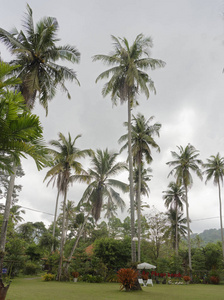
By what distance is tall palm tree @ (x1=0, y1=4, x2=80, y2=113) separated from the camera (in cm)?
1266

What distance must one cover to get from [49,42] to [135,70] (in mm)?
6229

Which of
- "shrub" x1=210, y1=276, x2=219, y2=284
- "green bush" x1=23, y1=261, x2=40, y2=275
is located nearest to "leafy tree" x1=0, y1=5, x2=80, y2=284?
"green bush" x1=23, y1=261, x2=40, y2=275

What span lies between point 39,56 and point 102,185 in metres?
14.6

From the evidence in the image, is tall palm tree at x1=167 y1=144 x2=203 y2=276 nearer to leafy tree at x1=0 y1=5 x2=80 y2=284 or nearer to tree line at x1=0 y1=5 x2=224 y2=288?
tree line at x1=0 y1=5 x2=224 y2=288

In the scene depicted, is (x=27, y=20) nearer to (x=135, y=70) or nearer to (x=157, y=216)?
(x=135, y=70)

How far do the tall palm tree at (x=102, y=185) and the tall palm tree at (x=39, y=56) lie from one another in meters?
10.7

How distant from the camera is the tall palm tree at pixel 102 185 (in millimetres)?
24016

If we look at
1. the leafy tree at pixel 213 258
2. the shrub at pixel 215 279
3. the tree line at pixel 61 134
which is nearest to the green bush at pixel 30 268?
the tree line at pixel 61 134

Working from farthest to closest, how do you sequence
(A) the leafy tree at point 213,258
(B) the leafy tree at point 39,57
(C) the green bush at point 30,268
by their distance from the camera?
(A) the leafy tree at point 213,258
(C) the green bush at point 30,268
(B) the leafy tree at point 39,57

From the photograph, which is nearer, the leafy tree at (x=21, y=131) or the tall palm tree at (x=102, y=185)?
the leafy tree at (x=21, y=131)

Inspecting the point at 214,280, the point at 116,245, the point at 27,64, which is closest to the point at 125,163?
the point at 116,245

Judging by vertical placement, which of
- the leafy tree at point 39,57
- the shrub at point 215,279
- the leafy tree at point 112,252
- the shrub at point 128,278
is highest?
the leafy tree at point 39,57

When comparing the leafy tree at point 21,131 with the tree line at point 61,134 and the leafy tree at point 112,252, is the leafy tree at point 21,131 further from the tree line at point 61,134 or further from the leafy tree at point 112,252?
the leafy tree at point 112,252

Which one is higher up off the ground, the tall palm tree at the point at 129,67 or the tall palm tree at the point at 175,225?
the tall palm tree at the point at 129,67
